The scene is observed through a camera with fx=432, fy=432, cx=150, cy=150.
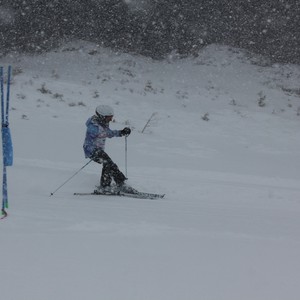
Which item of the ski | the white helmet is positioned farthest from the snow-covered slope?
the white helmet

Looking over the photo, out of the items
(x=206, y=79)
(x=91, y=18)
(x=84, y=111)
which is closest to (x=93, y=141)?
(x=84, y=111)

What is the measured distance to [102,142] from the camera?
314 inches

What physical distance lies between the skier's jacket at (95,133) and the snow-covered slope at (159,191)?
0.90m

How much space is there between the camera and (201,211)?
6348 mm

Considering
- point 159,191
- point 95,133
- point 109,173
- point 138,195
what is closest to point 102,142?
point 95,133

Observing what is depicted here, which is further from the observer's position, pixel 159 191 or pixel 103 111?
pixel 159 191

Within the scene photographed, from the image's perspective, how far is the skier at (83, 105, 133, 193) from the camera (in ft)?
25.4

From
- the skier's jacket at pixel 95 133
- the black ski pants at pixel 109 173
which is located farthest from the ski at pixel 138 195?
the skier's jacket at pixel 95 133

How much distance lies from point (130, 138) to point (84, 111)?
3.18 m

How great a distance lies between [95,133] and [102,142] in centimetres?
30

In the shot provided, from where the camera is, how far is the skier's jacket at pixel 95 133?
304 inches

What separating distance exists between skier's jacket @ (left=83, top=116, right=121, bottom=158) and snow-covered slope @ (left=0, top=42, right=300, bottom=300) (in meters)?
0.90

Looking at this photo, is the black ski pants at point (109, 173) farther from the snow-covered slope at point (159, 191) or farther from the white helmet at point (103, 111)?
the white helmet at point (103, 111)

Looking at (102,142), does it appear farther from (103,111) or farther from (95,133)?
(103,111)
